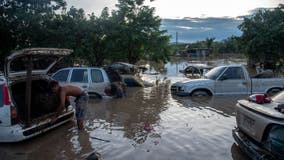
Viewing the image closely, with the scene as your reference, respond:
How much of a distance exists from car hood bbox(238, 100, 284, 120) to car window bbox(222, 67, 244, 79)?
7691mm

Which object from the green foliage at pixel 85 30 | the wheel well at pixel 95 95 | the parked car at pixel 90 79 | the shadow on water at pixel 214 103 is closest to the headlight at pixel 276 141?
the shadow on water at pixel 214 103

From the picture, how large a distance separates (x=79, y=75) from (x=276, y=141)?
366 inches

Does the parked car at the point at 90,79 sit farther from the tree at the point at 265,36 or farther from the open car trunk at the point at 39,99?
the tree at the point at 265,36

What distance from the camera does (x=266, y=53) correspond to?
25328 mm

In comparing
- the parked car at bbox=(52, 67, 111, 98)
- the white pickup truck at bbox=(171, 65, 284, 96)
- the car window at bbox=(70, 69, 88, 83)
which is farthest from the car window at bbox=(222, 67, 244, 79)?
the car window at bbox=(70, 69, 88, 83)

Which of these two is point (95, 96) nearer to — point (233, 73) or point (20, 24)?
point (233, 73)

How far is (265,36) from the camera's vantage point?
80.2 feet

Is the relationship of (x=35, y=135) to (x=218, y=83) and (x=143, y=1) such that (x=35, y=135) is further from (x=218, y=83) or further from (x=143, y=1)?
(x=143, y=1)

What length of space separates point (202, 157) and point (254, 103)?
1.44 meters

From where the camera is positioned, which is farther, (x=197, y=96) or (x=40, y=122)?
(x=197, y=96)

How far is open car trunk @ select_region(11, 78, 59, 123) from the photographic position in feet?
25.8

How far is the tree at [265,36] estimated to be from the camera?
79.8 feet

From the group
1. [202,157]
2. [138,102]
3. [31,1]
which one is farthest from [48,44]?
[202,157]

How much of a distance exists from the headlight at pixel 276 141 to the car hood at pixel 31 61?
4.87 metres
